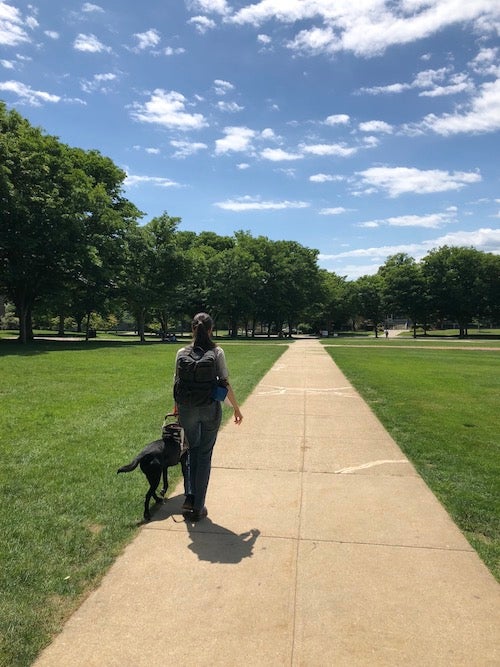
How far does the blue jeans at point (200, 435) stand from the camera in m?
4.27

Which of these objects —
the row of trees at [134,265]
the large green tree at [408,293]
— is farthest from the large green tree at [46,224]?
the large green tree at [408,293]

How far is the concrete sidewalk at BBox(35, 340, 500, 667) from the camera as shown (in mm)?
2611

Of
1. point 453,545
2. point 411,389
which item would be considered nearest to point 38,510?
point 453,545

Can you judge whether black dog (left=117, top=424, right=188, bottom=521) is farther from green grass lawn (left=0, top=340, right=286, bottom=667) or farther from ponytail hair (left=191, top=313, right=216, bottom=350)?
ponytail hair (left=191, top=313, right=216, bottom=350)

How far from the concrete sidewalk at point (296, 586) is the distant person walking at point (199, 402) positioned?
0.97ft

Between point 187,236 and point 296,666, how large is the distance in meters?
57.1

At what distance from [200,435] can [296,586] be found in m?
1.53

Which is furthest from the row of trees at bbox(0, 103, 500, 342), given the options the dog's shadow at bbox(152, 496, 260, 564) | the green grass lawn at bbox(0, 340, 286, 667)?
the dog's shadow at bbox(152, 496, 260, 564)

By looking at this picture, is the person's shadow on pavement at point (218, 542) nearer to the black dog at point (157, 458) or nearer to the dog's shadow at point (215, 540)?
the dog's shadow at point (215, 540)

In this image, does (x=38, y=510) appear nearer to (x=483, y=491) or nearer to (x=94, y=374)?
(x=483, y=491)

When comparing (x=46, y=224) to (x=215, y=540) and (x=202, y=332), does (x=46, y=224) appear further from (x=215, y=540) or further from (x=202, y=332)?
(x=215, y=540)

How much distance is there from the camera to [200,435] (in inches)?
169

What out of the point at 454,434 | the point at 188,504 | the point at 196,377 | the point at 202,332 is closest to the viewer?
the point at 196,377

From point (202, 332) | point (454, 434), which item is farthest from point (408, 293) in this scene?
point (202, 332)
